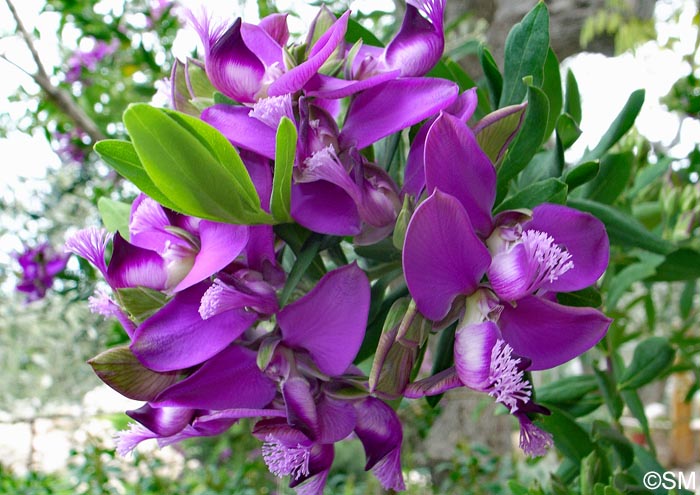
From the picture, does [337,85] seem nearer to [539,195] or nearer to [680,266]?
[539,195]

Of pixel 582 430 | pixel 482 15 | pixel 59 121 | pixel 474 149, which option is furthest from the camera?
pixel 482 15

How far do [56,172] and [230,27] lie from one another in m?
2.52

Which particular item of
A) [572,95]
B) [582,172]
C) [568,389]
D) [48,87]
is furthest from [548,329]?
[48,87]

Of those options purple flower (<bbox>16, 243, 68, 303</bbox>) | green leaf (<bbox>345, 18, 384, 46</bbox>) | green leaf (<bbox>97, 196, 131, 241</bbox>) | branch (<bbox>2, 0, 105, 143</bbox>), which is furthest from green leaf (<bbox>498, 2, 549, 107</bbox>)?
purple flower (<bbox>16, 243, 68, 303</bbox>)

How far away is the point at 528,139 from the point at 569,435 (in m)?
0.43

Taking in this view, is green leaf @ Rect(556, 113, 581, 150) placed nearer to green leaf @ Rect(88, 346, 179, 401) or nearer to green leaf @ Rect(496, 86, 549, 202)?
green leaf @ Rect(496, 86, 549, 202)

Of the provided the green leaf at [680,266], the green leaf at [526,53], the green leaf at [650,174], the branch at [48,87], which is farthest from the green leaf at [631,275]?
the branch at [48,87]

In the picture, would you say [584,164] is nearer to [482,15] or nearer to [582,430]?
[582,430]

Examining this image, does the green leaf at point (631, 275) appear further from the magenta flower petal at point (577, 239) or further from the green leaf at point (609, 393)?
the magenta flower petal at point (577, 239)

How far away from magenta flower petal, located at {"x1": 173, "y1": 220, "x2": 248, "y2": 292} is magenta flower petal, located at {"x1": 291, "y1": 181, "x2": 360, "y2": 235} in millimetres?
40

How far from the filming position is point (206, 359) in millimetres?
390

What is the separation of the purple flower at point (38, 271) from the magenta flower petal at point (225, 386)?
1.34 m

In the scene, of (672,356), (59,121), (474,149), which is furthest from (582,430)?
(59,121)

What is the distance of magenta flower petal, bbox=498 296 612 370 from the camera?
388mm
